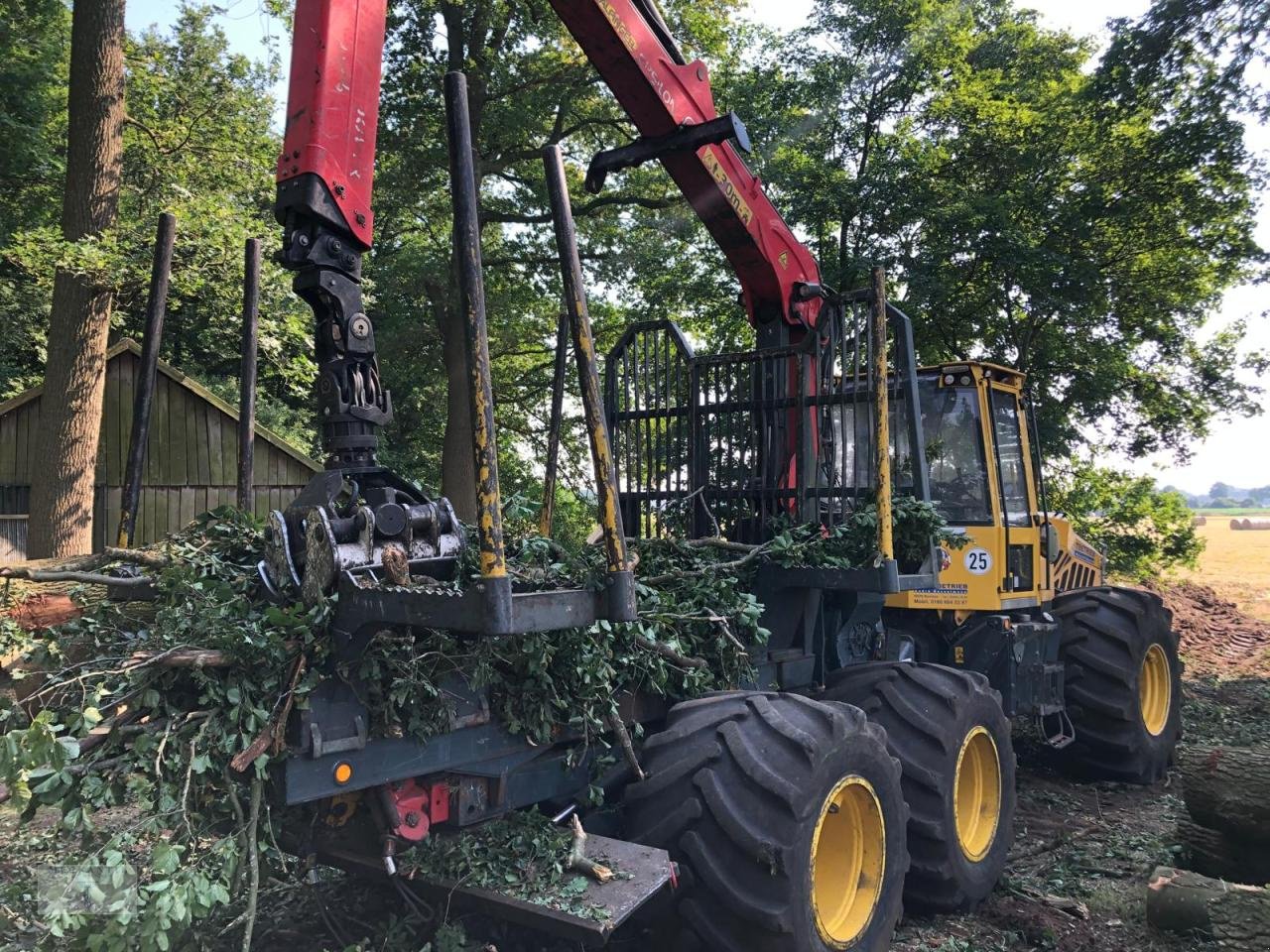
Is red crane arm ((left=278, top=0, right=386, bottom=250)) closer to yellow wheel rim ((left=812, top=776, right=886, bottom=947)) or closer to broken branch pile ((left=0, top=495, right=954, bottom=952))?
broken branch pile ((left=0, top=495, right=954, bottom=952))

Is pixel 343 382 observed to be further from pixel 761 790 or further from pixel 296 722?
pixel 761 790

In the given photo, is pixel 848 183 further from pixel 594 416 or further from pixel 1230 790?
pixel 594 416

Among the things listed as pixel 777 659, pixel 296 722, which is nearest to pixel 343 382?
pixel 296 722

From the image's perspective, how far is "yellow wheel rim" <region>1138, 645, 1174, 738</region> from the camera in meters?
7.75

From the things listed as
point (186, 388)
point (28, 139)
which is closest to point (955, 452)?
point (186, 388)

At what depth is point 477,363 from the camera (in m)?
2.86

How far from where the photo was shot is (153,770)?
2.85m

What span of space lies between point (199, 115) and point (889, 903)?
49.1 ft

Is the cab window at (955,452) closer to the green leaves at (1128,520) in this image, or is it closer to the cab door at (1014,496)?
the cab door at (1014,496)

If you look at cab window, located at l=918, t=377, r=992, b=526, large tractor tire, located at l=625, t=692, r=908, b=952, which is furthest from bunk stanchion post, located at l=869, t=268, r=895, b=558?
cab window, located at l=918, t=377, r=992, b=526

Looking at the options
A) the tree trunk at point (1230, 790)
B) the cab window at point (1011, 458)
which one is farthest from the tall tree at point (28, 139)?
the tree trunk at point (1230, 790)

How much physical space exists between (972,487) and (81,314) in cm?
832

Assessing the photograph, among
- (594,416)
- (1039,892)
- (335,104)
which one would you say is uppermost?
(335,104)

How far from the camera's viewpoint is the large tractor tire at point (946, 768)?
14.7 ft
